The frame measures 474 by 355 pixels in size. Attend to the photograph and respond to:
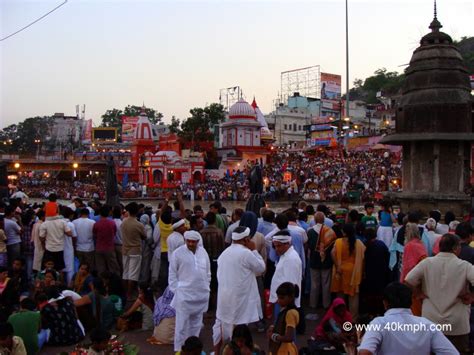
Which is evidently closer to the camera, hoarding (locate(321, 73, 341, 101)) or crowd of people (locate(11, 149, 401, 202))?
crowd of people (locate(11, 149, 401, 202))

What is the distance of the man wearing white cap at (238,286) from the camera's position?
564 cm

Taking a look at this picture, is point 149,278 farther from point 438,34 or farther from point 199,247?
point 438,34

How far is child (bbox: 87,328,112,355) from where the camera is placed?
5.54 meters

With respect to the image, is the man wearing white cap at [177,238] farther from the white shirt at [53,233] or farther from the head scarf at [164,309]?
the white shirt at [53,233]

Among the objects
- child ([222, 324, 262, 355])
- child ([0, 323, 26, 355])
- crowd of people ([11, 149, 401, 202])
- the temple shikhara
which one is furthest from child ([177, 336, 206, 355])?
the temple shikhara

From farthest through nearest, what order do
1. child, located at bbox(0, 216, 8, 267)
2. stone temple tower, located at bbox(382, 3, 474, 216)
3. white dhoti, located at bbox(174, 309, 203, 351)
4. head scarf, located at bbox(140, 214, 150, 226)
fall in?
1. stone temple tower, located at bbox(382, 3, 474, 216)
2. head scarf, located at bbox(140, 214, 150, 226)
3. child, located at bbox(0, 216, 8, 267)
4. white dhoti, located at bbox(174, 309, 203, 351)

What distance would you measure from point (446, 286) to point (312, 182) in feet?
129

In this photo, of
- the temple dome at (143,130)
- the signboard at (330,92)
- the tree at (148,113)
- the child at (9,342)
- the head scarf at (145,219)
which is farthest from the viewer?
the tree at (148,113)

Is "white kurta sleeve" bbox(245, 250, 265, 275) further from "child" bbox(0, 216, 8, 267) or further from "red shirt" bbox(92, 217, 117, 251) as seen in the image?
"child" bbox(0, 216, 8, 267)

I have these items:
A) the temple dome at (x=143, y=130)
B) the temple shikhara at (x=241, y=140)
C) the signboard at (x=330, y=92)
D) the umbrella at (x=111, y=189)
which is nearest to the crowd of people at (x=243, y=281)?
the umbrella at (x=111, y=189)

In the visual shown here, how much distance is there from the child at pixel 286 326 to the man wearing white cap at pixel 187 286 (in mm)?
1490

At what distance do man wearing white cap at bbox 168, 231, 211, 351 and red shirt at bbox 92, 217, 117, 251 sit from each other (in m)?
3.78

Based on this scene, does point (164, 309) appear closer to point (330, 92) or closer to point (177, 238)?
point (177, 238)

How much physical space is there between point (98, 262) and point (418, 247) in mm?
6281
